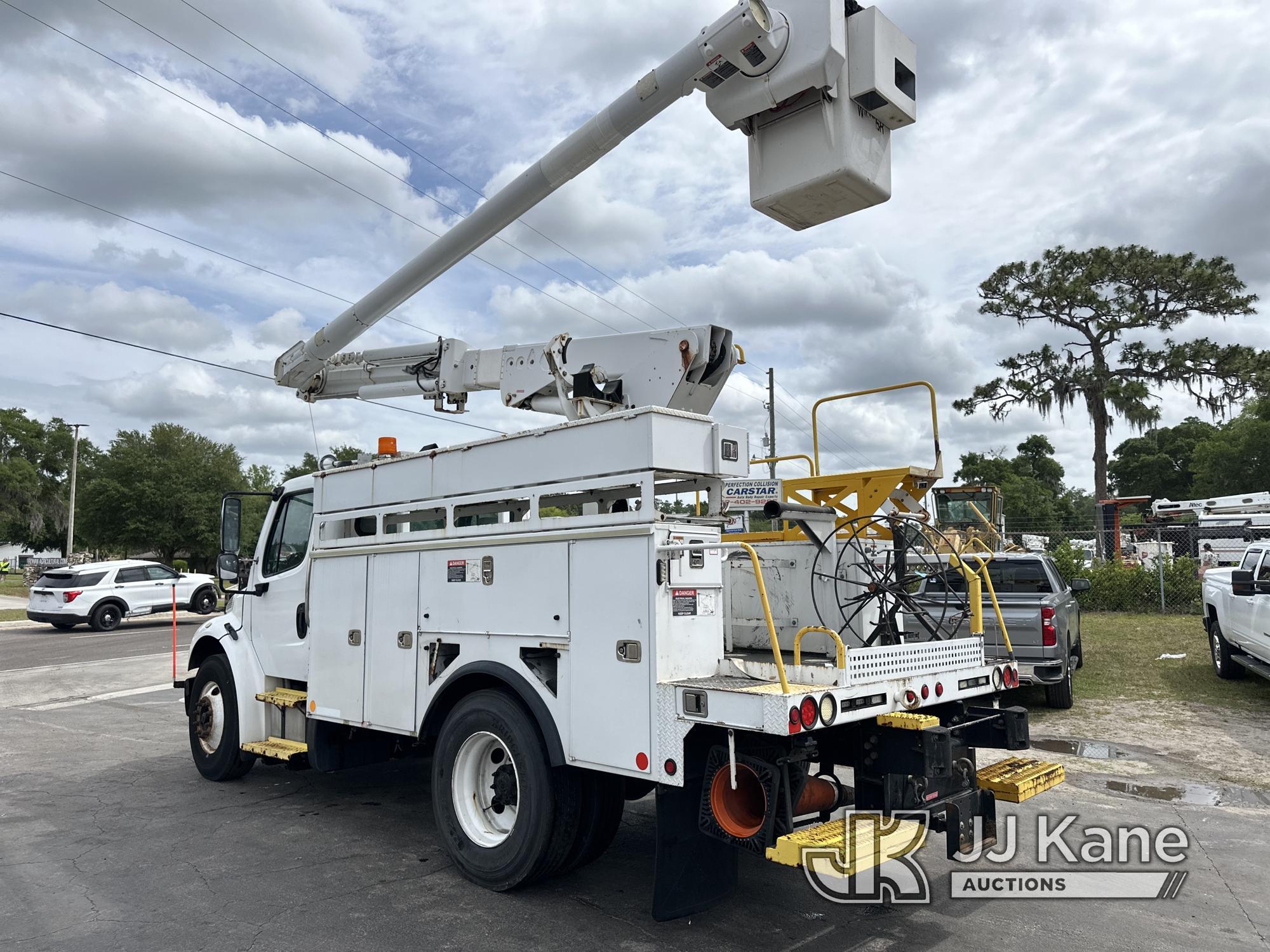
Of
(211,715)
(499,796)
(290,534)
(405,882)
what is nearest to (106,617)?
(211,715)

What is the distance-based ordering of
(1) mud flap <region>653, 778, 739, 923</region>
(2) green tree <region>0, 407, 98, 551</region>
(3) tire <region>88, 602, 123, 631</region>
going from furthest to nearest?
(2) green tree <region>0, 407, 98, 551</region>
(3) tire <region>88, 602, 123, 631</region>
(1) mud flap <region>653, 778, 739, 923</region>

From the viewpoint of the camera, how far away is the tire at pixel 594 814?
477cm

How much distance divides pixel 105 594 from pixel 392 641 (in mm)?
21472

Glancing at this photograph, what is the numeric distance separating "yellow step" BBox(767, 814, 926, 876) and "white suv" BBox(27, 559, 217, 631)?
21594 mm

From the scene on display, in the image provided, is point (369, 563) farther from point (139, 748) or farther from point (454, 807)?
point (139, 748)

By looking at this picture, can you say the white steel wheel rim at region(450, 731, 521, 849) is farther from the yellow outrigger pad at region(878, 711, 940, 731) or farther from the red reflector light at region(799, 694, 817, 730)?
the yellow outrigger pad at region(878, 711, 940, 731)

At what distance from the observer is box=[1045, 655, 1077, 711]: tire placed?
10.4 m

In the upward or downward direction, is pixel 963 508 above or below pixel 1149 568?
above

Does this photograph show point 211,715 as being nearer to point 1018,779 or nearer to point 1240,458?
point 1018,779

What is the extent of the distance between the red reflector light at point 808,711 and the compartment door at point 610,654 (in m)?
0.74

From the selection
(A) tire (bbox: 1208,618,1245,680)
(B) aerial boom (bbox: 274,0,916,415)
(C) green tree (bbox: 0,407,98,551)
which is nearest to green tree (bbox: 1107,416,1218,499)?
(A) tire (bbox: 1208,618,1245,680)

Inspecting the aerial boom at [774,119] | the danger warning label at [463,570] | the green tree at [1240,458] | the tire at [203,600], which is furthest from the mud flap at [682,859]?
the green tree at [1240,458]

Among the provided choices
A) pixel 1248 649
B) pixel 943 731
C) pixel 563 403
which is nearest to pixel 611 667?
pixel 943 731

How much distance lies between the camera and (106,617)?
23375 mm
